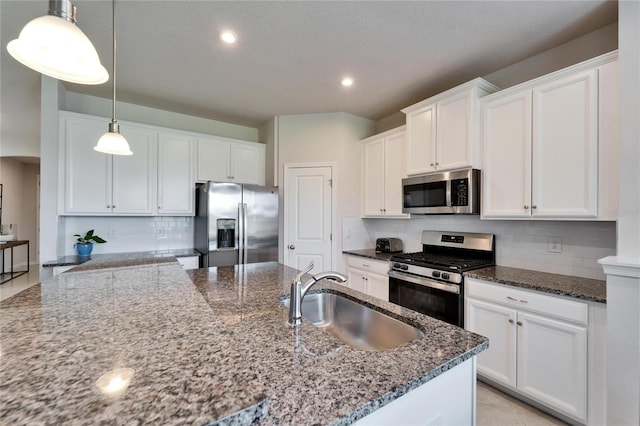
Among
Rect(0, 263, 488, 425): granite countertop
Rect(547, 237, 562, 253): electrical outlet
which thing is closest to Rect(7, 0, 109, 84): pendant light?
Rect(0, 263, 488, 425): granite countertop

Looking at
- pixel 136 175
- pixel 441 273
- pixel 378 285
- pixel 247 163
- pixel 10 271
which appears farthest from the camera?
pixel 10 271

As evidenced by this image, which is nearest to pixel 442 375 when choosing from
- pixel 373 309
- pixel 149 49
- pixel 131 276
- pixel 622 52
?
pixel 373 309

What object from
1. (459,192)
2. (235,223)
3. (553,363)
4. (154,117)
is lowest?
(553,363)

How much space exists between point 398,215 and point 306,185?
1.26 m

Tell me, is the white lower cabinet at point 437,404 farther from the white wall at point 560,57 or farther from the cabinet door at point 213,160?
the cabinet door at point 213,160

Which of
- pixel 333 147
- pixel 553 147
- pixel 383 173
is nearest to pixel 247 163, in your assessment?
pixel 333 147

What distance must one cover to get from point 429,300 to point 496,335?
54 centimetres

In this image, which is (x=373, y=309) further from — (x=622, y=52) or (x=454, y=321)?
(x=622, y=52)

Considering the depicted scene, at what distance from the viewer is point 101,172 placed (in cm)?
303

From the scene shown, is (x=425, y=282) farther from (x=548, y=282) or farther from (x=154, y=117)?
(x=154, y=117)

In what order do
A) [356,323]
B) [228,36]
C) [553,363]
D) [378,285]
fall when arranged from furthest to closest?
1. [378,285]
2. [228,36]
3. [553,363]
4. [356,323]

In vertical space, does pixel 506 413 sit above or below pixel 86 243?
below

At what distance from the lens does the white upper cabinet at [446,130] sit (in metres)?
2.45

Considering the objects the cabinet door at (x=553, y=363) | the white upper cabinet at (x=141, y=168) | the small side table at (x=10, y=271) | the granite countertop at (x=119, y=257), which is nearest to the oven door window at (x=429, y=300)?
the cabinet door at (x=553, y=363)
